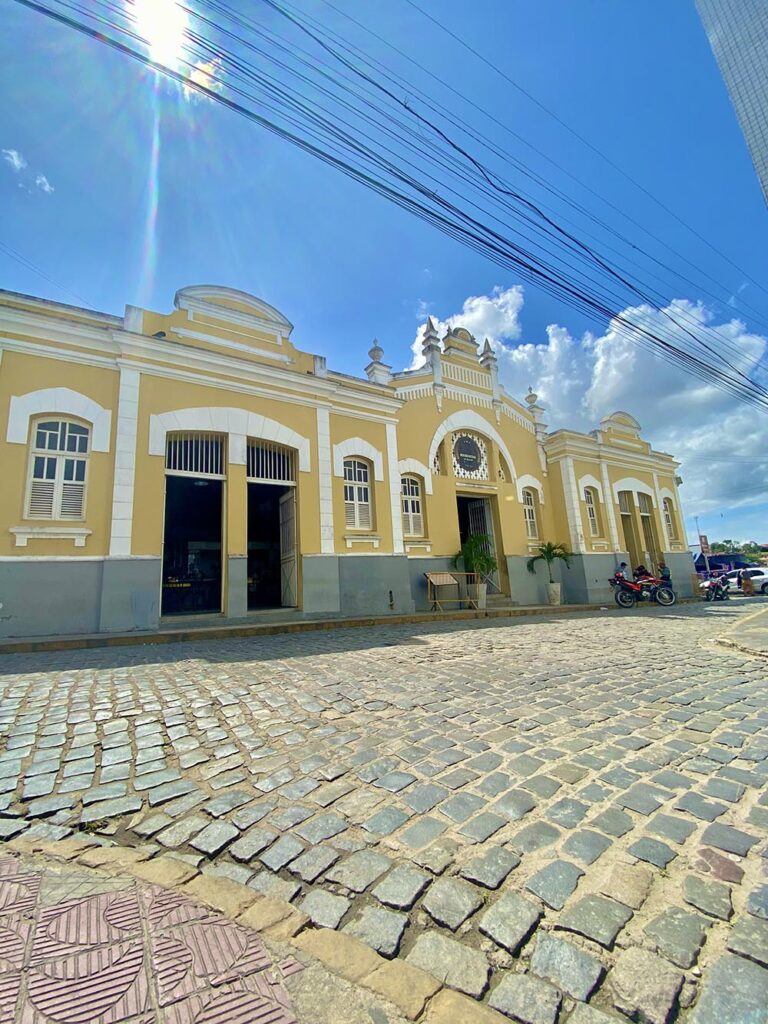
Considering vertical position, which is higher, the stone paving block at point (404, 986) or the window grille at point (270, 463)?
the window grille at point (270, 463)

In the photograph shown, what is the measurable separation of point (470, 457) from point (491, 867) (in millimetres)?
15151

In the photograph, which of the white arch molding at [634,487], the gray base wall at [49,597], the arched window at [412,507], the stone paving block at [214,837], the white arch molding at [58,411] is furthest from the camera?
the white arch molding at [634,487]

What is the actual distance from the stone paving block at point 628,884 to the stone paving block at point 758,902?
0.31 meters

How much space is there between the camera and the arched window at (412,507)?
47.2 feet

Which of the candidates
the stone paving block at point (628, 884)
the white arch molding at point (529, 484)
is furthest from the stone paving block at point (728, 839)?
the white arch molding at point (529, 484)

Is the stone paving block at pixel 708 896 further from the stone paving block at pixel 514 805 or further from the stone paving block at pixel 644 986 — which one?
the stone paving block at pixel 514 805

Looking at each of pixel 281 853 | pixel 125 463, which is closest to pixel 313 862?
pixel 281 853

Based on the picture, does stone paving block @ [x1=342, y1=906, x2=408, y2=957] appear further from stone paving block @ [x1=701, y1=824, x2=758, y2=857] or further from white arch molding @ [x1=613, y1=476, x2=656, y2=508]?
white arch molding @ [x1=613, y1=476, x2=656, y2=508]

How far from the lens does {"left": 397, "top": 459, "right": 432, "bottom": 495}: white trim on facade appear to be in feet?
47.6

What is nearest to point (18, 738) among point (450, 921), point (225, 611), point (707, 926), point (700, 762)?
point (450, 921)

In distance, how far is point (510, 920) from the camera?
1605 millimetres

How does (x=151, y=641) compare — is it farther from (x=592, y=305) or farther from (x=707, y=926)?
(x=592, y=305)

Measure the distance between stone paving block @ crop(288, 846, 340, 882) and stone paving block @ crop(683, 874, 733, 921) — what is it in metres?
1.36

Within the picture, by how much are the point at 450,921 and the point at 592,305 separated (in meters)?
9.15
